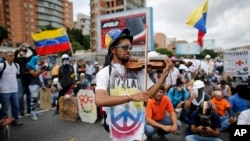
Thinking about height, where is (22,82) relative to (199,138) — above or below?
above

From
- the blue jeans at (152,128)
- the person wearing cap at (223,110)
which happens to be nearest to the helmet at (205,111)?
the blue jeans at (152,128)

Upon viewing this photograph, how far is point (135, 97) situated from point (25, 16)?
284 feet

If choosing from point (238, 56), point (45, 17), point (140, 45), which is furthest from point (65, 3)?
point (238, 56)

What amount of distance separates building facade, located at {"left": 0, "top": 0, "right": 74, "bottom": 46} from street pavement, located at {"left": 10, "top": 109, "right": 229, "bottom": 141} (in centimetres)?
7468

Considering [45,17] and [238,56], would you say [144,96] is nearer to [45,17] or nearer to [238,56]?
[238,56]

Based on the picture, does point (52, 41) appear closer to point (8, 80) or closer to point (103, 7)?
point (8, 80)

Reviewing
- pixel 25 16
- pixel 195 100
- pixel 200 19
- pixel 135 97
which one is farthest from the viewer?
pixel 25 16

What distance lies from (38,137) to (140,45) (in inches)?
357

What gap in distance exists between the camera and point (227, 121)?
570 centimetres

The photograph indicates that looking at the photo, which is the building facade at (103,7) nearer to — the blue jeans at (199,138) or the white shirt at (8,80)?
the white shirt at (8,80)

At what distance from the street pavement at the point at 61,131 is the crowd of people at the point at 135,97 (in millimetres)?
269

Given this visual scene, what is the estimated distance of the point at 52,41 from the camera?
10.5 metres

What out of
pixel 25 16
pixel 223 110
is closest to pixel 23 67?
pixel 223 110

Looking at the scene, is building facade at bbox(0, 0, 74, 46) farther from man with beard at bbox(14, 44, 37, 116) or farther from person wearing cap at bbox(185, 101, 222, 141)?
person wearing cap at bbox(185, 101, 222, 141)
